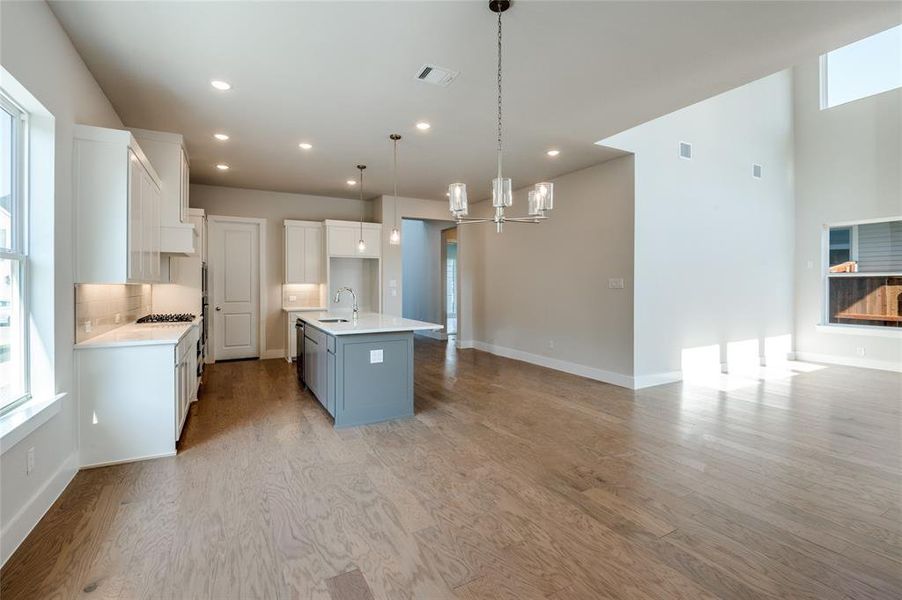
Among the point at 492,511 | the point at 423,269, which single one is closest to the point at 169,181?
the point at 492,511

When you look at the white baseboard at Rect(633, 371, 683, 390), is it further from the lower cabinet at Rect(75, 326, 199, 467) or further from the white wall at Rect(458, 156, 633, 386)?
the lower cabinet at Rect(75, 326, 199, 467)

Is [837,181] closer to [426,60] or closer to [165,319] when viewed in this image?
[426,60]

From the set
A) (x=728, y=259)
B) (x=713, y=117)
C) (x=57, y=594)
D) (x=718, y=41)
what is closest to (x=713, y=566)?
(x=57, y=594)

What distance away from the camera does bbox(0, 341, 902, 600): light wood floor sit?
5.92 feet

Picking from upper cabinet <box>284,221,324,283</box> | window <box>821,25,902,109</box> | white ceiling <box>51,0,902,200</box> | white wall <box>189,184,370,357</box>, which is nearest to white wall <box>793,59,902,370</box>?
window <box>821,25,902,109</box>

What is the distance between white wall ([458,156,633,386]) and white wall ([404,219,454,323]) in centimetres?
203

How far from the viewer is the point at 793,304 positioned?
7.44 m

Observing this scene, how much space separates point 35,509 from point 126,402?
864mm

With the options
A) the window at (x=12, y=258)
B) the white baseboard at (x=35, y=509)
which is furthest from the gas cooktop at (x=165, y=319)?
the window at (x=12, y=258)

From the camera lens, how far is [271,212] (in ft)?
23.5

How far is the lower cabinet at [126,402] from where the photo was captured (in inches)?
113

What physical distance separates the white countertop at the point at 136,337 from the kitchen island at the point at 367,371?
3.91 ft

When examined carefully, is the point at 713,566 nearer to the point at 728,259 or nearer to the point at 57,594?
the point at 57,594

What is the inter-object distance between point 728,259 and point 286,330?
7.09 meters
